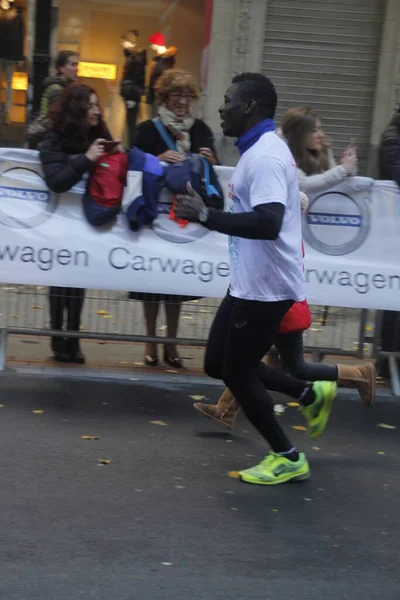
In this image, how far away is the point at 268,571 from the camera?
13.5 ft

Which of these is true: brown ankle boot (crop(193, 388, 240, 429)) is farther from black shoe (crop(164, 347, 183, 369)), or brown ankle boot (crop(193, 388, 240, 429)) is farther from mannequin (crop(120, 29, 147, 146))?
mannequin (crop(120, 29, 147, 146))

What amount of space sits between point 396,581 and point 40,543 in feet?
4.69

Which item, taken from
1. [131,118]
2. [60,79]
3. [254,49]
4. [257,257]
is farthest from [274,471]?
[254,49]

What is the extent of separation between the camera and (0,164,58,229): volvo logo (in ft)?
23.1

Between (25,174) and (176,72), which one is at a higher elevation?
(176,72)

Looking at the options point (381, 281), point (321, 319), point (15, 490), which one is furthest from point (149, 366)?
point (15, 490)

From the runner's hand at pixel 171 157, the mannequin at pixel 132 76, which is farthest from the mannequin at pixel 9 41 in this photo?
the runner's hand at pixel 171 157

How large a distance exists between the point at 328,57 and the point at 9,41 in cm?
441

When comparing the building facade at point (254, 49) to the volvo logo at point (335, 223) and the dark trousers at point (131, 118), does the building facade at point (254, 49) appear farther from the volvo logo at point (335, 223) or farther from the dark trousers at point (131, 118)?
the volvo logo at point (335, 223)

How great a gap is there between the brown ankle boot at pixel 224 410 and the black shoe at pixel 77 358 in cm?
182

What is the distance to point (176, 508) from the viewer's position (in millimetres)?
4730

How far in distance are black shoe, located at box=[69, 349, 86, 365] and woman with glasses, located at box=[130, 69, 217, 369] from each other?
0.53 meters

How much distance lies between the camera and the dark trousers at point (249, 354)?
5.01 metres

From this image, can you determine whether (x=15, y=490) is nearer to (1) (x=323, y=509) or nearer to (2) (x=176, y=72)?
(1) (x=323, y=509)
